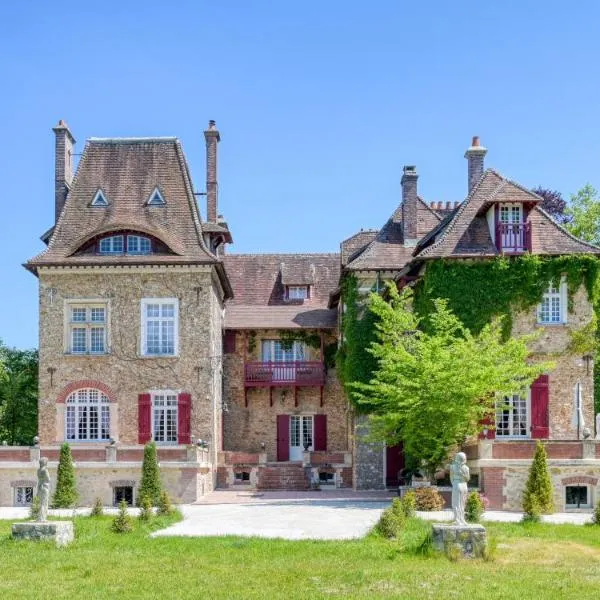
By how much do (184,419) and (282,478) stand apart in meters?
4.85

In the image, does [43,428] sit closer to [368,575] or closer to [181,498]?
[181,498]

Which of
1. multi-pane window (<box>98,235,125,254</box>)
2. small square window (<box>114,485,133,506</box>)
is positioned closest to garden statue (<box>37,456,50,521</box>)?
small square window (<box>114,485,133,506</box>)

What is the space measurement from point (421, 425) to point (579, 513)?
4927 mm

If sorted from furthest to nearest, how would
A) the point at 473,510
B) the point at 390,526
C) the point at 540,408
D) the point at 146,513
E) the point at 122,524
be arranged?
1. the point at 540,408
2. the point at 146,513
3. the point at 473,510
4. the point at 122,524
5. the point at 390,526

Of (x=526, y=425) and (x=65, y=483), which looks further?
(x=526, y=425)

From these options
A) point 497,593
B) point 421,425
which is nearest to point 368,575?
point 497,593

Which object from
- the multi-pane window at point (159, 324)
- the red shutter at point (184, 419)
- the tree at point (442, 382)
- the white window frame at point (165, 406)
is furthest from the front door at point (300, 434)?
the tree at point (442, 382)

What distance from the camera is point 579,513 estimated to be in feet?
94.2

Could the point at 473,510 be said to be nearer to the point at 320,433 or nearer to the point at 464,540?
the point at 464,540

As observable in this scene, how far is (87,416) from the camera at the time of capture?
35688 millimetres

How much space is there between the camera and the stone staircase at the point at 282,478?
38.1 meters

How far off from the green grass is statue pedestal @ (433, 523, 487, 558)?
27cm

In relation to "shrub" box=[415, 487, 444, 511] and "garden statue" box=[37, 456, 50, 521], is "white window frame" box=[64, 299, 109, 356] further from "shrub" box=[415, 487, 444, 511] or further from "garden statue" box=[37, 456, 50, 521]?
"garden statue" box=[37, 456, 50, 521]

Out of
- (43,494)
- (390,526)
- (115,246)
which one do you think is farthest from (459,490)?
(115,246)
